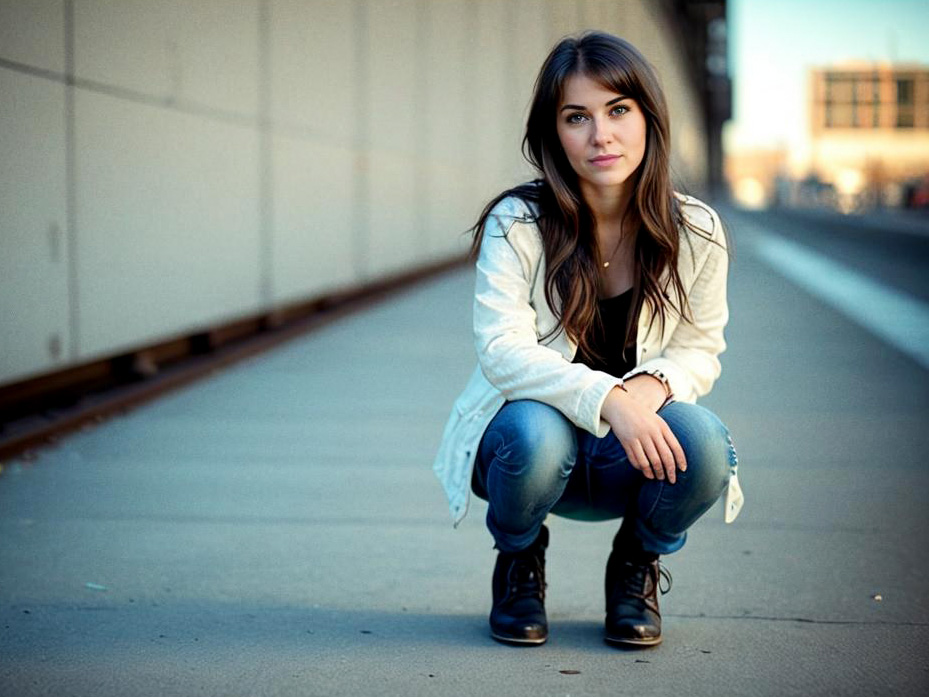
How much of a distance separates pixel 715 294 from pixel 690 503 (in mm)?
504

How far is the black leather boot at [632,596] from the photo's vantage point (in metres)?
2.98

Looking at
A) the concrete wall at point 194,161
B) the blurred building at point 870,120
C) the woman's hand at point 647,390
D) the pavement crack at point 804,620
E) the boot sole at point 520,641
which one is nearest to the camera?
the woman's hand at point 647,390

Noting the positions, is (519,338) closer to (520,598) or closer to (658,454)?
(658,454)

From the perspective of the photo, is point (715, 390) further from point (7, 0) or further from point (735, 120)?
point (735, 120)

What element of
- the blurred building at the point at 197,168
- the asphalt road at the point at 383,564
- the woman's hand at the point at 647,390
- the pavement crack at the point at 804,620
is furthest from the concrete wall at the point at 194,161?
the pavement crack at the point at 804,620

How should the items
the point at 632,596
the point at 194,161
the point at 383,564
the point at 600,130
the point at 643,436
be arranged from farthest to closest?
the point at 194,161 → the point at 383,564 → the point at 632,596 → the point at 600,130 → the point at 643,436

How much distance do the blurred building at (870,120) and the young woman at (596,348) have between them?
118621mm

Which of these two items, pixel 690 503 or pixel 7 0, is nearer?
pixel 690 503

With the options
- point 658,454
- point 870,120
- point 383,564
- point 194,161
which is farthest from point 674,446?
point 870,120

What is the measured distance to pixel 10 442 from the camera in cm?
492

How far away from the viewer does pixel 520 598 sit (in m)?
3.03

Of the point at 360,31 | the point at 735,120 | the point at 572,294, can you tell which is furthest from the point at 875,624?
the point at 735,120

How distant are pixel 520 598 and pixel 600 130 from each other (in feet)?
3.50

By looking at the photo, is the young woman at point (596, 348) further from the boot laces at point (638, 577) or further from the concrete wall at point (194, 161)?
the concrete wall at point (194, 161)
